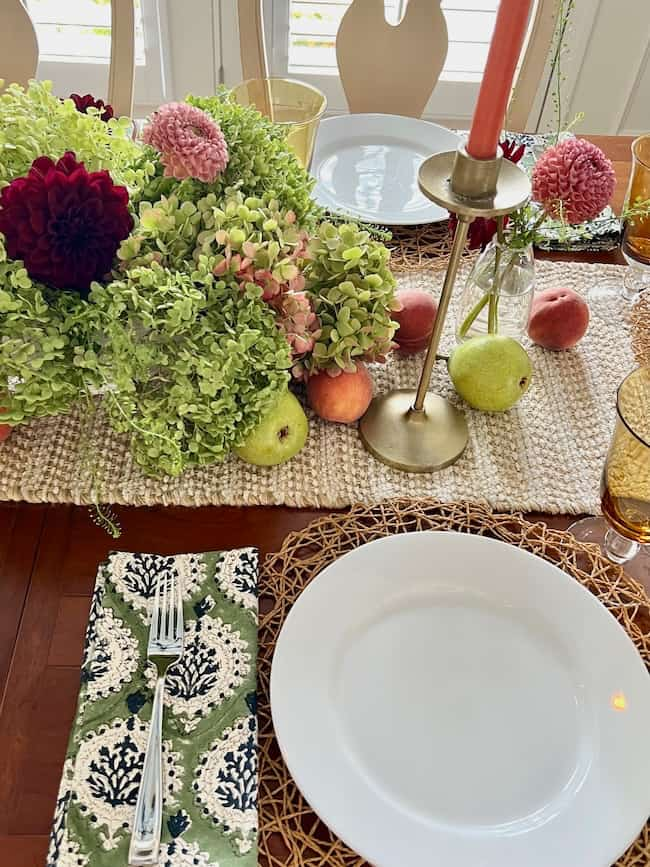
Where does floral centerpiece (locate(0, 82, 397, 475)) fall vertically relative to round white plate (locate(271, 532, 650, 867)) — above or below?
above

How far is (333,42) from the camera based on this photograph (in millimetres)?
2094

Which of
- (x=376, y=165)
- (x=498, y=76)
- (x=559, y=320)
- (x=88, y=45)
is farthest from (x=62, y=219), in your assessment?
(x=88, y=45)

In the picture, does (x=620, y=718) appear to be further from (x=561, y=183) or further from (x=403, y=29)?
(x=403, y=29)

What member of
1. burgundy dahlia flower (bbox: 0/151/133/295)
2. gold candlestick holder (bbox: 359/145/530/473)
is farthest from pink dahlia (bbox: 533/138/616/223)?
burgundy dahlia flower (bbox: 0/151/133/295)

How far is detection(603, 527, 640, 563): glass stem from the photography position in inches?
30.0

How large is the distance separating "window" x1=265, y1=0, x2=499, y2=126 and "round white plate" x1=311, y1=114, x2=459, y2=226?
2.96ft

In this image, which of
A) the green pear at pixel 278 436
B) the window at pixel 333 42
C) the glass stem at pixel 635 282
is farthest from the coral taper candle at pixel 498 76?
the window at pixel 333 42

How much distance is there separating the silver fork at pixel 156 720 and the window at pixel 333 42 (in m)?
1.75

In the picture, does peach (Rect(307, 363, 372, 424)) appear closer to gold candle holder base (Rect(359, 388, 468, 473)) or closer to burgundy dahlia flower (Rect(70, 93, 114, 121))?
gold candle holder base (Rect(359, 388, 468, 473))

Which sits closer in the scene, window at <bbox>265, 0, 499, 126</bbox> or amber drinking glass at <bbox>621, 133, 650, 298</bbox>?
amber drinking glass at <bbox>621, 133, 650, 298</bbox>

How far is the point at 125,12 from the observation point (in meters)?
1.30

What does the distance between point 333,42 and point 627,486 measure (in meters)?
1.75

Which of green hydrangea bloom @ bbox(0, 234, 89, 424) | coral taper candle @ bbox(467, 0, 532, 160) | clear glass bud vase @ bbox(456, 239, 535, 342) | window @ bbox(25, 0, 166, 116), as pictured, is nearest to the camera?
coral taper candle @ bbox(467, 0, 532, 160)

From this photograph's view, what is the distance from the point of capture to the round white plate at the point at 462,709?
57 cm
